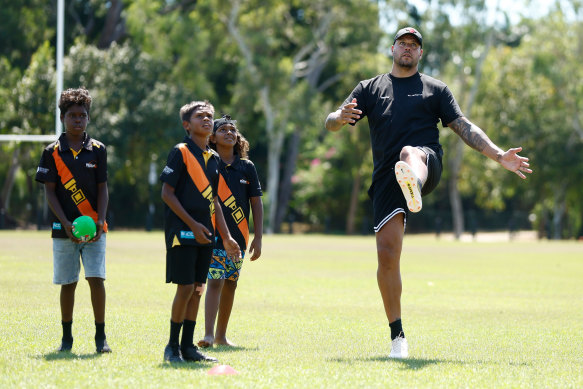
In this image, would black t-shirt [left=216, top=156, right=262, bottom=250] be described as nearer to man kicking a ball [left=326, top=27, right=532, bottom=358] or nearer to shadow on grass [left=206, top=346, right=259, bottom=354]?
shadow on grass [left=206, top=346, right=259, bottom=354]

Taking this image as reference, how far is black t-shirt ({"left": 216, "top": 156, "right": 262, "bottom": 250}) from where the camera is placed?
311 inches

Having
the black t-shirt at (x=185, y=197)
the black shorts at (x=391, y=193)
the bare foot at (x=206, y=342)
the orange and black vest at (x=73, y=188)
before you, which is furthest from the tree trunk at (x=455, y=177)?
the black t-shirt at (x=185, y=197)

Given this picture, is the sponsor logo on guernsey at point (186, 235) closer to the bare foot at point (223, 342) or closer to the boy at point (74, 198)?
the boy at point (74, 198)

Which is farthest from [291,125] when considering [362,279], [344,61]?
[362,279]

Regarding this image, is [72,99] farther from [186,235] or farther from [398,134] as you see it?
[398,134]

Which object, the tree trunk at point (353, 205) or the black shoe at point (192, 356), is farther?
the tree trunk at point (353, 205)

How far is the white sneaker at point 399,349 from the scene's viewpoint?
6871mm

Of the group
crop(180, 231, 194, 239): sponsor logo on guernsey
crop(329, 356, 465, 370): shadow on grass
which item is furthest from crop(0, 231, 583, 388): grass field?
crop(180, 231, 194, 239): sponsor logo on guernsey

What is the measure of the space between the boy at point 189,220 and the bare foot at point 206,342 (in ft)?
2.92

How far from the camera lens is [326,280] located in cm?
1502

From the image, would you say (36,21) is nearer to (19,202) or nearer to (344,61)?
(19,202)

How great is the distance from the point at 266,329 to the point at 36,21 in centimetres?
3400

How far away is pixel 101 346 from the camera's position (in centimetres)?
680

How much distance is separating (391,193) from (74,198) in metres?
2.58
